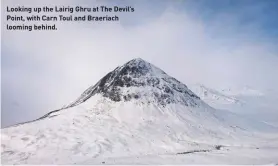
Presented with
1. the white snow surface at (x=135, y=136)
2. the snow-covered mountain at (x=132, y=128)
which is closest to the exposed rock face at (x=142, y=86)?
the snow-covered mountain at (x=132, y=128)

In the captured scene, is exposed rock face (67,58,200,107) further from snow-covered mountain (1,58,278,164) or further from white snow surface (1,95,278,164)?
white snow surface (1,95,278,164)

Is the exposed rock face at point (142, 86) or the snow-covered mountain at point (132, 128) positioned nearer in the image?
the snow-covered mountain at point (132, 128)

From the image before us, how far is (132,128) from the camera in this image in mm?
92750

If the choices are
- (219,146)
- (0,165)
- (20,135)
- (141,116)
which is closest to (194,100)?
(141,116)

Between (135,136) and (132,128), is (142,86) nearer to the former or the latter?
(132,128)

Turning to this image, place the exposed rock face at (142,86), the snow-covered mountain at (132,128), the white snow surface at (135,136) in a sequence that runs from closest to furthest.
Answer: the white snow surface at (135,136) < the snow-covered mountain at (132,128) < the exposed rock face at (142,86)

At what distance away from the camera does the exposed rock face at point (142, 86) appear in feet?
357

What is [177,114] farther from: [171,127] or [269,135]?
[269,135]

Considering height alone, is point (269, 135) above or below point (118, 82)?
below

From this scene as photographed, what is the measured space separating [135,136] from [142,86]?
27.7m

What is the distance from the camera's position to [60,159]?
69.3 meters

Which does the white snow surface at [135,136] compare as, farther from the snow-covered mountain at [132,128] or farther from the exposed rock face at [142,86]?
the exposed rock face at [142,86]

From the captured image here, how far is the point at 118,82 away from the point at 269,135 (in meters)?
43.5

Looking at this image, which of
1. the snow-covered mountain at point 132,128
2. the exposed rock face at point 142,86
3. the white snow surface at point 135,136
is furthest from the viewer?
the exposed rock face at point 142,86
